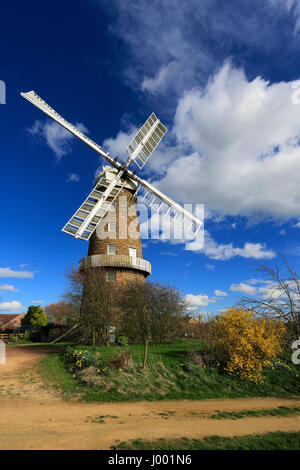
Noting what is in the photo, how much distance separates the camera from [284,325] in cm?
1084

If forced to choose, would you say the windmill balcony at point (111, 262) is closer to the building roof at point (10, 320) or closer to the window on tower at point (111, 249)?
the window on tower at point (111, 249)

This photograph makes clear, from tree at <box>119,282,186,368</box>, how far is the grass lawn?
6961 mm

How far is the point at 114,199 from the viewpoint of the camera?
21.1 metres

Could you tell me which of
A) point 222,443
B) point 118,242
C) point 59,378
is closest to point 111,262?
point 118,242

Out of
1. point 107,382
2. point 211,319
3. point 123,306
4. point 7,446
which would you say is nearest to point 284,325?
point 211,319

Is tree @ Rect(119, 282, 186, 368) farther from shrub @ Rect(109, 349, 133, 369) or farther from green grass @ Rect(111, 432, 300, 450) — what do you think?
green grass @ Rect(111, 432, 300, 450)

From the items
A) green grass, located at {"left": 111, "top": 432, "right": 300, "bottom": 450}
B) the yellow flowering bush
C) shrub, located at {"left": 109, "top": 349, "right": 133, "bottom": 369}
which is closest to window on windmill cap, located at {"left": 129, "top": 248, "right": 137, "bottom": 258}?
shrub, located at {"left": 109, "top": 349, "right": 133, "bottom": 369}

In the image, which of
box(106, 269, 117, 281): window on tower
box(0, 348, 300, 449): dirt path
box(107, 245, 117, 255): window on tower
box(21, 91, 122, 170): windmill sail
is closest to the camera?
box(0, 348, 300, 449): dirt path

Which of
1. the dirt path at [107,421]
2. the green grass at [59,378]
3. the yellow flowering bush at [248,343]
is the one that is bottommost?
the green grass at [59,378]

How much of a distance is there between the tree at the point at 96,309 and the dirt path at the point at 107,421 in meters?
7.74

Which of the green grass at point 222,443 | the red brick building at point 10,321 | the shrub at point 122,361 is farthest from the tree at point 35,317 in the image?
the green grass at point 222,443

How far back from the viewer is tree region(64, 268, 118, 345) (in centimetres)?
1733

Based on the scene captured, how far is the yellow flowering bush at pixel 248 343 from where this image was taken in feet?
33.9

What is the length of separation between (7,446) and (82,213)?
15855 millimetres
